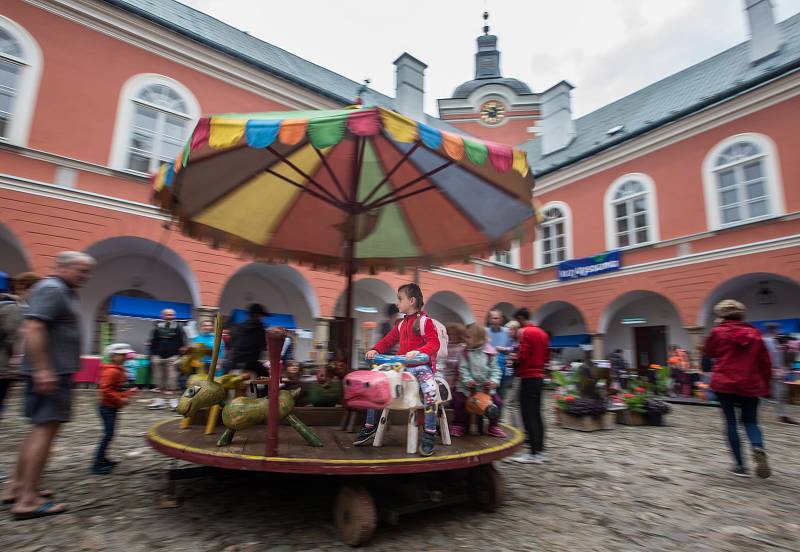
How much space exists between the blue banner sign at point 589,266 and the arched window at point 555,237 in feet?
1.76

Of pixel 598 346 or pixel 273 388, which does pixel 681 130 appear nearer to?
pixel 598 346

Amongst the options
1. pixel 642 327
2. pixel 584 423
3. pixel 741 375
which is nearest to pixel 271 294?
pixel 584 423

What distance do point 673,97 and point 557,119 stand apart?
4.57 m

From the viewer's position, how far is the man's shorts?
289 cm

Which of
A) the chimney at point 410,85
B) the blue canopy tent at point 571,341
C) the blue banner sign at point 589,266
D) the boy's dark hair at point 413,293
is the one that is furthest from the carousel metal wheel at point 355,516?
the chimney at point 410,85

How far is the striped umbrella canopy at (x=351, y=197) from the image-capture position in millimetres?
3684

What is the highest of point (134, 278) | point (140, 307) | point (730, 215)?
point (730, 215)

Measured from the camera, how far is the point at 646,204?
14.5 m

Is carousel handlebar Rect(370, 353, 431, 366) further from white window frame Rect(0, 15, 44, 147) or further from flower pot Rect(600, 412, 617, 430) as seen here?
white window frame Rect(0, 15, 44, 147)

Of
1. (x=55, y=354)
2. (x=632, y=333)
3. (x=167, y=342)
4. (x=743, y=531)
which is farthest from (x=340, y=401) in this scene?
(x=632, y=333)

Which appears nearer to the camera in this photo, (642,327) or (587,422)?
(587,422)

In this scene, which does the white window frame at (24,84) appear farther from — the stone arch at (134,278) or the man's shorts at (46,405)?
the man's shorts at (46,405)

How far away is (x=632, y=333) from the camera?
1716 cm

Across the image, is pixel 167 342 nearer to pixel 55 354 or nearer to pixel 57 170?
pixel 57 170
